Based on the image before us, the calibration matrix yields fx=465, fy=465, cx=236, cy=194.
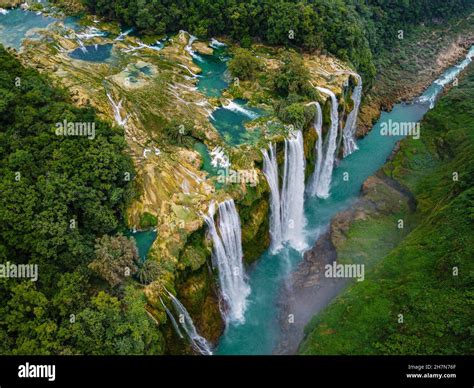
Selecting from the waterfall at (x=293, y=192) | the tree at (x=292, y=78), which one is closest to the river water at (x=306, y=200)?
the waterfall at (x=293, y=192)

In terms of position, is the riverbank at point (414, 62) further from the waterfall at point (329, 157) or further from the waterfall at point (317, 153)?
the waterfall at point (317, 153)

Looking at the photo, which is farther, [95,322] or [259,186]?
[259,186]

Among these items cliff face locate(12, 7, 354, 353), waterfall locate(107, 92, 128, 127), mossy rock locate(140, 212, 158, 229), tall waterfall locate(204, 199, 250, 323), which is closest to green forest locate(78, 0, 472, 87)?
cliff face locate(12, 7, 354, 353)

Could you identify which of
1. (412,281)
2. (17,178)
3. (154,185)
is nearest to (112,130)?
(154,185)

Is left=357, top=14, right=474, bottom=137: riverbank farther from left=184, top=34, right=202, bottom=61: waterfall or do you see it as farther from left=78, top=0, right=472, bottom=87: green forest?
left=184, top=34, right=202, bottom=61: waterfall

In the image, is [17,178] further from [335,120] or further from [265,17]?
[265,17]
